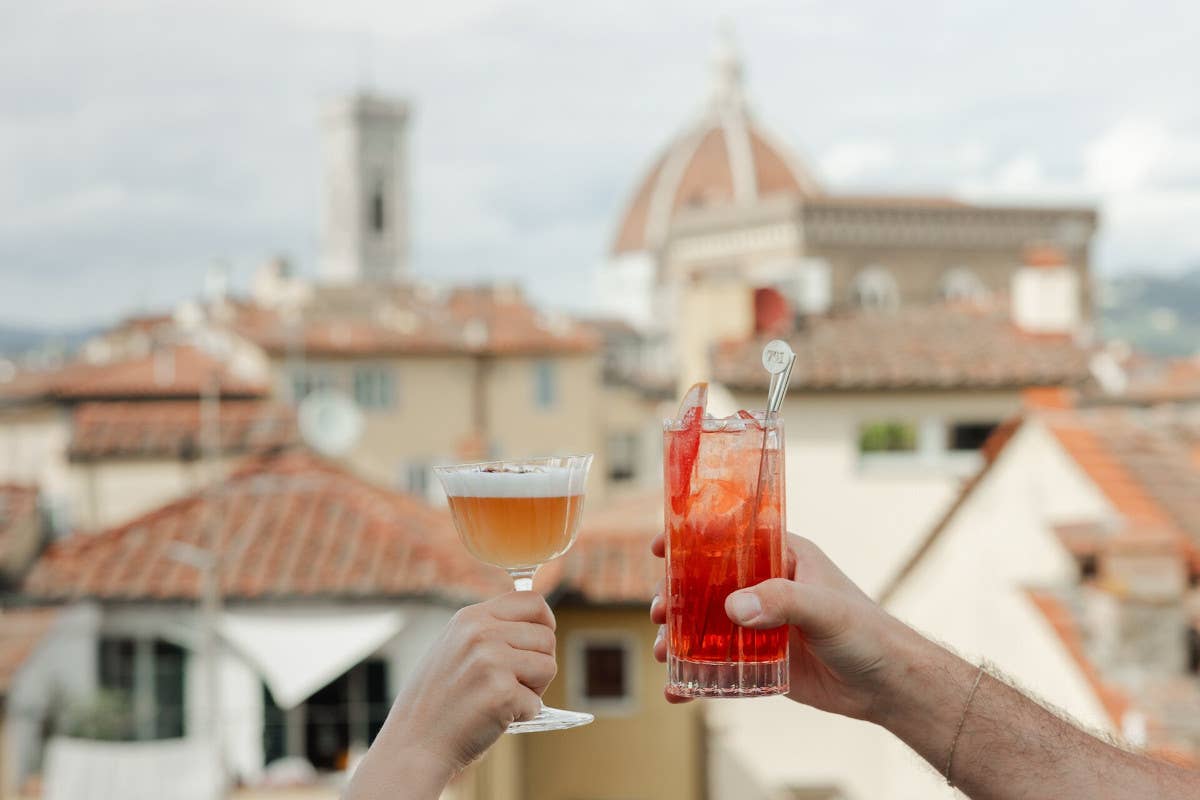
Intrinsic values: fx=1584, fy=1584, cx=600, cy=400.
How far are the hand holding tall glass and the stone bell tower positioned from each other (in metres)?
83.7

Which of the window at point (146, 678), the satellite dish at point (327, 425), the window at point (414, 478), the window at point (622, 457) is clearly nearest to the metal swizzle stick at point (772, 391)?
the window at point (146, 678)

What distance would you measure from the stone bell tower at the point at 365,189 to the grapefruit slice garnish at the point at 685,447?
8378cm

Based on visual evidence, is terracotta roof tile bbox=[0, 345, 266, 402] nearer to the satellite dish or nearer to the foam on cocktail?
the satellite dish

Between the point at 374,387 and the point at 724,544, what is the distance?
114 feet

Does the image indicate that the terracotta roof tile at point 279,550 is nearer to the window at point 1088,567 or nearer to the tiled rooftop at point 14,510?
the tiled rooftop at point 14,510

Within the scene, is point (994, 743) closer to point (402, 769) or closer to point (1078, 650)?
point (402, 769)

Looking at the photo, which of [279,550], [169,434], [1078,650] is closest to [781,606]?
[1078,650]

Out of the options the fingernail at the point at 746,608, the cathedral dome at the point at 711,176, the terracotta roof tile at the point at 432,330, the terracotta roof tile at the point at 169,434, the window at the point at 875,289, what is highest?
the cathedral dome at the point at 711,176

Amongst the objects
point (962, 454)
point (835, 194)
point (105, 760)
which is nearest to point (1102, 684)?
point (105, 760)

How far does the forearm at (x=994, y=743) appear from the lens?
1.95 metres

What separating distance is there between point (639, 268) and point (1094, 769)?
62756 millimetres

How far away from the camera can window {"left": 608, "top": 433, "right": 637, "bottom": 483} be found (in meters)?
41.0

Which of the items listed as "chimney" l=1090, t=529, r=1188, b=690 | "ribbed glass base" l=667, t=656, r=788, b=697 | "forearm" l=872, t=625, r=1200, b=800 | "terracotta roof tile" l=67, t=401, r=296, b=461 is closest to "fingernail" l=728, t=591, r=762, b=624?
"ribbed glass base" l=667, t=656, r=788, b=697

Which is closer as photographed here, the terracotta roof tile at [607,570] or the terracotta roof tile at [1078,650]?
the terracotta roof tile at [1078,650]
